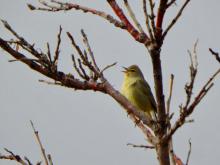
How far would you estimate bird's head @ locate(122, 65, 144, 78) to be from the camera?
1183cm

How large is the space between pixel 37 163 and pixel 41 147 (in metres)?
0.14

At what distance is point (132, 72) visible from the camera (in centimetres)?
1197

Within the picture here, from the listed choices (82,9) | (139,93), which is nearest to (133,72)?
(139,93)

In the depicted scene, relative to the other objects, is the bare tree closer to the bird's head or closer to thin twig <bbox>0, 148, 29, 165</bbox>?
thin twig <bbox>0, 148, 29, 165</bbox>

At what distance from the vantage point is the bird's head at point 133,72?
11.8m

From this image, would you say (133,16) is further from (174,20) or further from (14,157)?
(14,157)

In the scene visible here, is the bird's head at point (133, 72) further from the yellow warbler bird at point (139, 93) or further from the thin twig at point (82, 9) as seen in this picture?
the thin twig at point (82, 9)

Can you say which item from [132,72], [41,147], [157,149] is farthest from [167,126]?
[132,72]

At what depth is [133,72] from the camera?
Result: 1200 cm

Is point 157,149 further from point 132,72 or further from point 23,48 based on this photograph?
point 132,72

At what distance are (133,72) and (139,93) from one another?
1212 mm

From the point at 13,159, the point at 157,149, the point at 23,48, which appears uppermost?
the point at 23,48

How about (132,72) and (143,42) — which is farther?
(132,72)

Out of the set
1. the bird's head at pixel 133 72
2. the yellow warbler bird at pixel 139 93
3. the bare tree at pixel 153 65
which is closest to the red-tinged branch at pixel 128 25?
the bare tree at pixel 153 65
